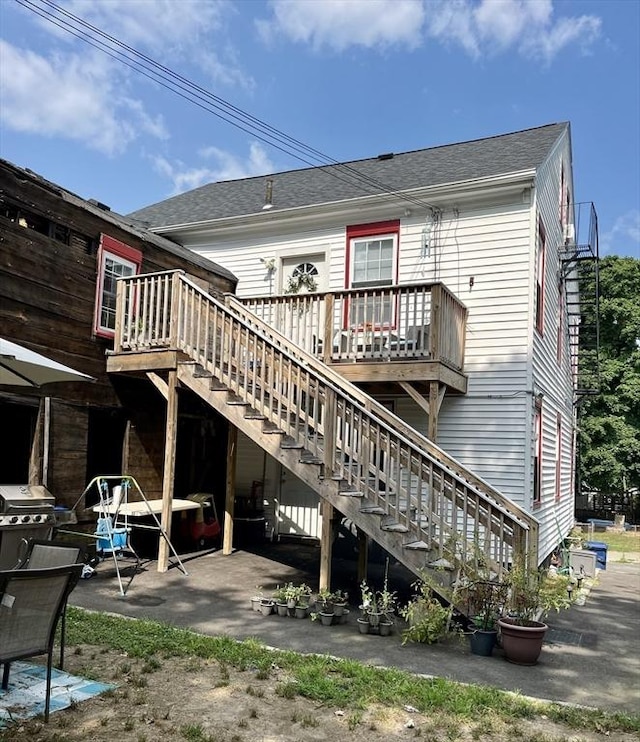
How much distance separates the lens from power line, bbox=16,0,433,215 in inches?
311

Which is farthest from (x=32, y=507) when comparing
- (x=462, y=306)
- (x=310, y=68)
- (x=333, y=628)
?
(x=310, y=68)

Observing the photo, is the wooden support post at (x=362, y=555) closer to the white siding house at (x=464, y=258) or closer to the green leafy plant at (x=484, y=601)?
the white siding house at (x=464, y=258)

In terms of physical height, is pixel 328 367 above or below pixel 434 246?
below

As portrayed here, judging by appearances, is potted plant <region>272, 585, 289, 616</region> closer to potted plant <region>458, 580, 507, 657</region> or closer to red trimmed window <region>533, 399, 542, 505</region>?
potted plant <region>458, 580, 507, 657</region>

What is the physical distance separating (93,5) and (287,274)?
209 inches

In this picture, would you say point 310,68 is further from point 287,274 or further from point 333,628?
point 333,628

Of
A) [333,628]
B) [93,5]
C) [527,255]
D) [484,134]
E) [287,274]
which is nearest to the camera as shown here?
[333,628]

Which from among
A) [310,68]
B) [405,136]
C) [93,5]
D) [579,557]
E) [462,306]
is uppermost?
[310,68]

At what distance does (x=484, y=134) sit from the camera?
13609mm

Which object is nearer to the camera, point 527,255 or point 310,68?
point 527,255

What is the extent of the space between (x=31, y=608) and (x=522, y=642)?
3.92 metres

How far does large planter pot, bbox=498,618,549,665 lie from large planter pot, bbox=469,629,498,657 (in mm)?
183

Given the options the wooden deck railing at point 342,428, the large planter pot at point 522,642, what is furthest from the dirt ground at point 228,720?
the wooden deck railing at point 342,428

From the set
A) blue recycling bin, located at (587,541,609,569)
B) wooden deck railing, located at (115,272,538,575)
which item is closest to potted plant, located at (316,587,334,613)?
wooden deck railing, located at (115,272,538,575)
